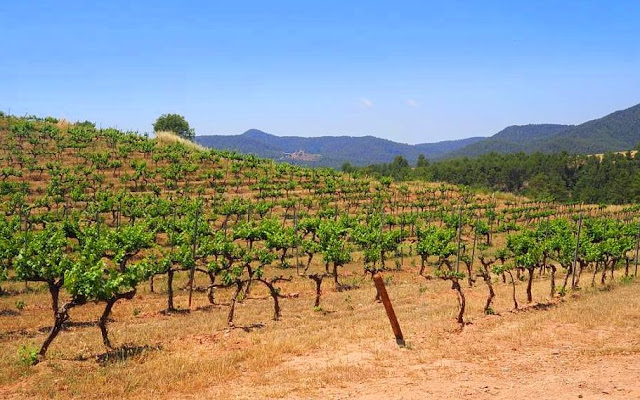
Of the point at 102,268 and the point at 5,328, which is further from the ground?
the point at 102,268

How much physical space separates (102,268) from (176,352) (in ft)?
9.87

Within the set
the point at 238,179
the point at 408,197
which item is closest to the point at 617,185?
the point at 408,197

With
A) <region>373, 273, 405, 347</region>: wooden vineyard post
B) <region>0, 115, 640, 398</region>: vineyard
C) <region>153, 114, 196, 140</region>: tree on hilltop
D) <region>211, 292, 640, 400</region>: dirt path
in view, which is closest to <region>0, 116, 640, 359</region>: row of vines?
<region>0, 115, 640, 398</region>: vineyard

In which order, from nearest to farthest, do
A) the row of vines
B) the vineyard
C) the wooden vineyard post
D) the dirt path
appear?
the dirt path, the vineyard, the wooden vineyard post, the row of vines

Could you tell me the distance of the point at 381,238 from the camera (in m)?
32.7

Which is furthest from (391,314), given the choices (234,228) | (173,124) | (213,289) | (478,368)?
(173,124)

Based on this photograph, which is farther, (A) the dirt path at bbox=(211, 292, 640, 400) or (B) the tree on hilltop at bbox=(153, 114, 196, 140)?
(B) the tree on hilltop at bbox=(153, 114, 196, 140)

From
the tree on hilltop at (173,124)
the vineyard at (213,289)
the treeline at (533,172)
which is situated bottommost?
the vineyard at (213,289)

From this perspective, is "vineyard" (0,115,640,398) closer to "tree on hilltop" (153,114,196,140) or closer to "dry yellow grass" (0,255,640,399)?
"dry yellow grass" (0,255,640,399)

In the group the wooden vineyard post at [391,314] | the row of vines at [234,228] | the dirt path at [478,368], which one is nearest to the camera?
the dirt path at [478,368]

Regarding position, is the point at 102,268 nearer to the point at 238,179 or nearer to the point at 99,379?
the point at 99,379

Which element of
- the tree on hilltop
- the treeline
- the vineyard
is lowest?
the vineyard

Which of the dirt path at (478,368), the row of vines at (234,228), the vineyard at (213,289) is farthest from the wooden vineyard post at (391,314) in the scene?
the row of vines at (234,228)

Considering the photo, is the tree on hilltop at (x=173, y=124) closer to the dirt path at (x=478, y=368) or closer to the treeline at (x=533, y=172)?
the treeline at (x=533, y=172)
